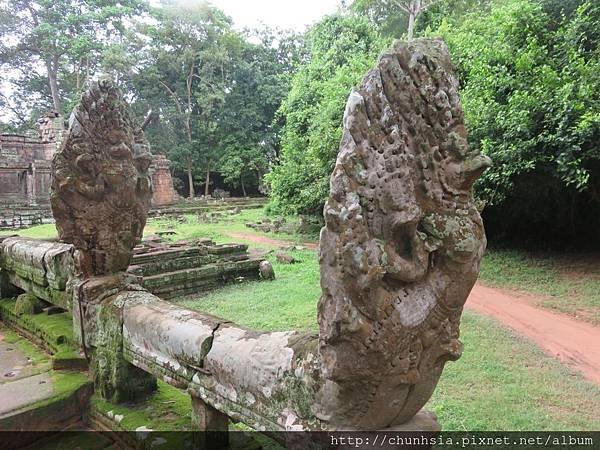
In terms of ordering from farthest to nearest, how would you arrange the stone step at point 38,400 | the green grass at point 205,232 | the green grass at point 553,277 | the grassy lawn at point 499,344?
1. the green grass at point 205,232
2. the green grass at point 553,277
3. the grassy lawn at point 499,344
4. the stone step at point 38,400

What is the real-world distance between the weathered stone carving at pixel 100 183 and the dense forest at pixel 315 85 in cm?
27

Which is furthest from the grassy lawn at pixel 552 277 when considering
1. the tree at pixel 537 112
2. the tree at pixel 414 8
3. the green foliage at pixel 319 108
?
the tree at pixel 414 8

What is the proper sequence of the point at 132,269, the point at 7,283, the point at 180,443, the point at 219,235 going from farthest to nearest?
1. the point at 219,235
2. the point at 132,269
3. the point at 7,283
4. the point at 180,443

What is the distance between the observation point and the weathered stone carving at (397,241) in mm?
1399

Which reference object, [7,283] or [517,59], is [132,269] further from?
[517,59]

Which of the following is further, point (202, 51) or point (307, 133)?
point (202, 51)

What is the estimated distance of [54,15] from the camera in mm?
28281

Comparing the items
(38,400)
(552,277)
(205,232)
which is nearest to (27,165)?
(205,232)

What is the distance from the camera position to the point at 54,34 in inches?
1112

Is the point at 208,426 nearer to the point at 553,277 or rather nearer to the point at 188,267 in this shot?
Result: the point at 188,267

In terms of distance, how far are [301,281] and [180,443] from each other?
641 centimetres

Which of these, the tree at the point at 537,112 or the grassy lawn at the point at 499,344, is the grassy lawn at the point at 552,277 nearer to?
the grassy lawn at the point at 499,344

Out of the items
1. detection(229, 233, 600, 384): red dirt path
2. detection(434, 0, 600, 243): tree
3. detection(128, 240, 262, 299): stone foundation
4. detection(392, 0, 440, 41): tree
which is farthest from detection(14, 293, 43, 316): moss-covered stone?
detection(392, 0, 440, 41): tree

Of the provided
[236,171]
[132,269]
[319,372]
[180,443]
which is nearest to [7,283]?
[132,269]
